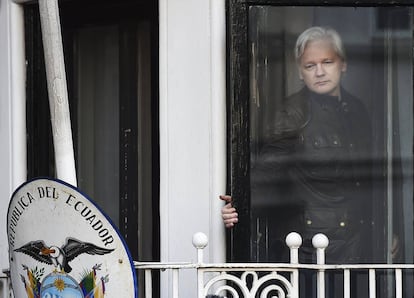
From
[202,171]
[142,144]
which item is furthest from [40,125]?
[202,171]

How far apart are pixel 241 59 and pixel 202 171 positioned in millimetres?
618

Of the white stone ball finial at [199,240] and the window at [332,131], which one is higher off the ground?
the window at [332,131]

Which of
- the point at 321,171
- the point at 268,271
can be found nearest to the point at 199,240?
the point at 268,271

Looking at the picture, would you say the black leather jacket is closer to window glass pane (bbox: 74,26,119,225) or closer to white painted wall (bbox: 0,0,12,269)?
window glass pane (bbox: 74,26,119,225)

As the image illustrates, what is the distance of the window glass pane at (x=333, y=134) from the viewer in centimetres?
784

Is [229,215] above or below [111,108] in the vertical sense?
below

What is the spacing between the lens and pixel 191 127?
7770 mm

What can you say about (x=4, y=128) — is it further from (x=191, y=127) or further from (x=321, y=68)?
(x=321, y=68)

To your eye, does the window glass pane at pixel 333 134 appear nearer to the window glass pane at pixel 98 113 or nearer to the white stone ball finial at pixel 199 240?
the white stone ball finial at pixel 199 240

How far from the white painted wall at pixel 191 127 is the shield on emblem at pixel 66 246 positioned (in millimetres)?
803

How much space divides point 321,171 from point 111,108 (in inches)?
53.0

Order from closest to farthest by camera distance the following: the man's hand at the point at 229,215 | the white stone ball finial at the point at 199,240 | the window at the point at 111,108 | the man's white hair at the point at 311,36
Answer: the white stone ball finial at the point at 199,240 < the man's hand at the point at 229,215 < the man's white hair at the point at 311,36 < the window at the point at 111,108

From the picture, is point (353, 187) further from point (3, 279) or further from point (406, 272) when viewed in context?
point (3, 279)

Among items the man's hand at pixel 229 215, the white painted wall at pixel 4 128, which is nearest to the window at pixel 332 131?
the man's hand at pixel 229 215
